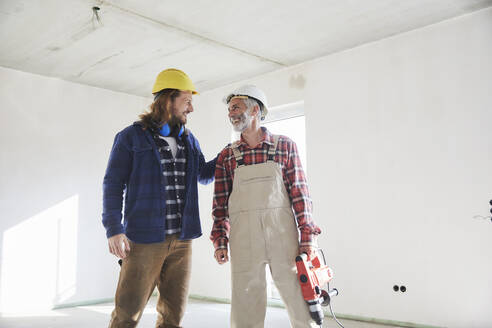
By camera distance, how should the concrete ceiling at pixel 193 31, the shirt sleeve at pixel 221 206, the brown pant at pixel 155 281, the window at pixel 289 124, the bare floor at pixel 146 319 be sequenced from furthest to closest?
the window at pixel 289 124, the bare floor at pixel 146 319, the concrete ceiling at pixel 193 31, the shirt sleeve at pixel 221 206, the brown pant at pixel 155 281

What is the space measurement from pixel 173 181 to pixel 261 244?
519mm

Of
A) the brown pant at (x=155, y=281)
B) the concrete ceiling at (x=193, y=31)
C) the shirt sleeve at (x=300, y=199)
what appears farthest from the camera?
the concrete ceiling at (x=193, y=31)

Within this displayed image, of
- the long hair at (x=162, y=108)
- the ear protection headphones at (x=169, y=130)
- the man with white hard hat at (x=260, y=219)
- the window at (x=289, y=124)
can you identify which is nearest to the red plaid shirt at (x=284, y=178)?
the man with white hard hat at (x=260, y=219)

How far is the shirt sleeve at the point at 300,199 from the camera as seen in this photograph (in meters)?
1.95

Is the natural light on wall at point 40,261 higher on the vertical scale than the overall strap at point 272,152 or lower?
lower

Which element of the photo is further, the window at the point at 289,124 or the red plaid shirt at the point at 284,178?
the window at the point at 289,124

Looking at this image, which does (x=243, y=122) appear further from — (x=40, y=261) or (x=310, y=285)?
(x=40, y=261)

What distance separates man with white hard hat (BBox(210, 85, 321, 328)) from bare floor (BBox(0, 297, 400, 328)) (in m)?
1.59

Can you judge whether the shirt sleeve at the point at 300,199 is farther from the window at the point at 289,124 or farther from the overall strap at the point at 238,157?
the window at the point at 289,124

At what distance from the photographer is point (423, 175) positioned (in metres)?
3.28

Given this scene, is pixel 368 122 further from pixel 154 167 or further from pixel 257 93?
pixel 154 167

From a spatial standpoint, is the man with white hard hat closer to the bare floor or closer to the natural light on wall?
the bare floor

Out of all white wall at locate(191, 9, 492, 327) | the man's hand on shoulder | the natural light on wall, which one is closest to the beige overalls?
the man's hand on shoulder

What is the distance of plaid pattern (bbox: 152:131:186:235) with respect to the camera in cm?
201
